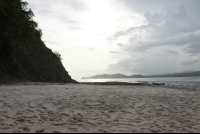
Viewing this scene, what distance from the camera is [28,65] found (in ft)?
89.4

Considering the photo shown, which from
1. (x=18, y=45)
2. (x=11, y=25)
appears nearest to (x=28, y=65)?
(x=18, y=45)

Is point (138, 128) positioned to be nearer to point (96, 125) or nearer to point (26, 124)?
point (96, 125)

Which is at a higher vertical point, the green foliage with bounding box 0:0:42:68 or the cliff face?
the green foliage with bounding box 0:0:42:68

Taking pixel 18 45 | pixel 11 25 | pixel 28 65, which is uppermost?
pixel 11 25

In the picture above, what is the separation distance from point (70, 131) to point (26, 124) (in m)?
1.16

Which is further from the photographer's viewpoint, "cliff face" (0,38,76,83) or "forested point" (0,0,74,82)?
"cliff face" (0,38,76,83)

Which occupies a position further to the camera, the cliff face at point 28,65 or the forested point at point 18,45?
the cliff face at point 28,65

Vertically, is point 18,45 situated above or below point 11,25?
below

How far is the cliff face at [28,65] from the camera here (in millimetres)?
21031

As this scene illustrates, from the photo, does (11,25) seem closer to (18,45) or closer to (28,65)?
(18,45)

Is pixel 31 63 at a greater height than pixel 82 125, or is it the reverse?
pixel 31 63

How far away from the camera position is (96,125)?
314 centimetres

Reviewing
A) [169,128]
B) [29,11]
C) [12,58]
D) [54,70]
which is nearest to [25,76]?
[12,58]

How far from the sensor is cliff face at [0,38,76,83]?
21.0 metres
